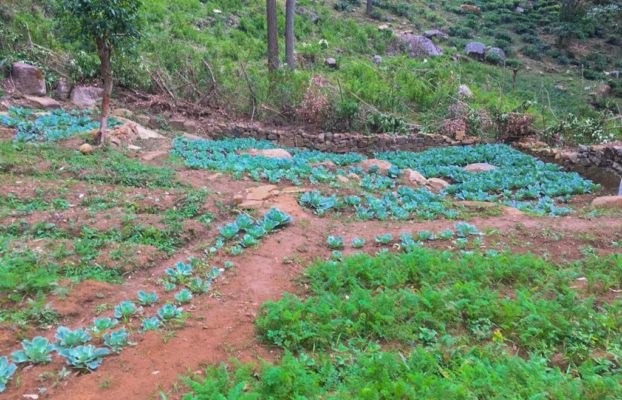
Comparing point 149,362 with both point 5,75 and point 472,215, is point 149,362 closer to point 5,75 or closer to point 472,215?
point 472,215

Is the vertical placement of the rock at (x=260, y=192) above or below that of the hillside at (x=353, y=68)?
below

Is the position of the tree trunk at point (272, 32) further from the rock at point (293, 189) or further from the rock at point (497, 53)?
the rock at point (497, 53)

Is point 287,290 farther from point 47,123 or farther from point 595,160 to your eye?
point 595,160

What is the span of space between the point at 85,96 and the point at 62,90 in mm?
467

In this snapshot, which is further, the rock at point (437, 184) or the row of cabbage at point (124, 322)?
the rock at point (437, 184)

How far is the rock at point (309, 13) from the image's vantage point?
18641 millimetres

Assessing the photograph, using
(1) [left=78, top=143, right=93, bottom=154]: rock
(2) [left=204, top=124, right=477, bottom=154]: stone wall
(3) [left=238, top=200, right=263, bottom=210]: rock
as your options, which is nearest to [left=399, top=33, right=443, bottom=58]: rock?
(2) [left=204, top=124, right=477, bottom=154]: stone wall

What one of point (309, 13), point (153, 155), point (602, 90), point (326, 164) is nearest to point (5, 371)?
point (153, 155)

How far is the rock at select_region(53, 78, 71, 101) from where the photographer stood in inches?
373

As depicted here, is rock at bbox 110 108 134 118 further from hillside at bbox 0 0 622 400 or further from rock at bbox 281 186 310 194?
rock at bbox 281 186 310 194

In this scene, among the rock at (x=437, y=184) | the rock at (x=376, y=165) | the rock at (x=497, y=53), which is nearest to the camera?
the rock at (x=437, y=184)

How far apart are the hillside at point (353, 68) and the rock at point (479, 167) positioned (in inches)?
80.6

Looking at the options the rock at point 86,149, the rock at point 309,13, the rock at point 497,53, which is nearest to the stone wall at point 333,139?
the rock at point 86,149

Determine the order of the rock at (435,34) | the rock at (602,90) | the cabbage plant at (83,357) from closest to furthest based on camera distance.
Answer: the cabbage plant at (83,357)
the rock at (602,90)
the rock at (435,34)
